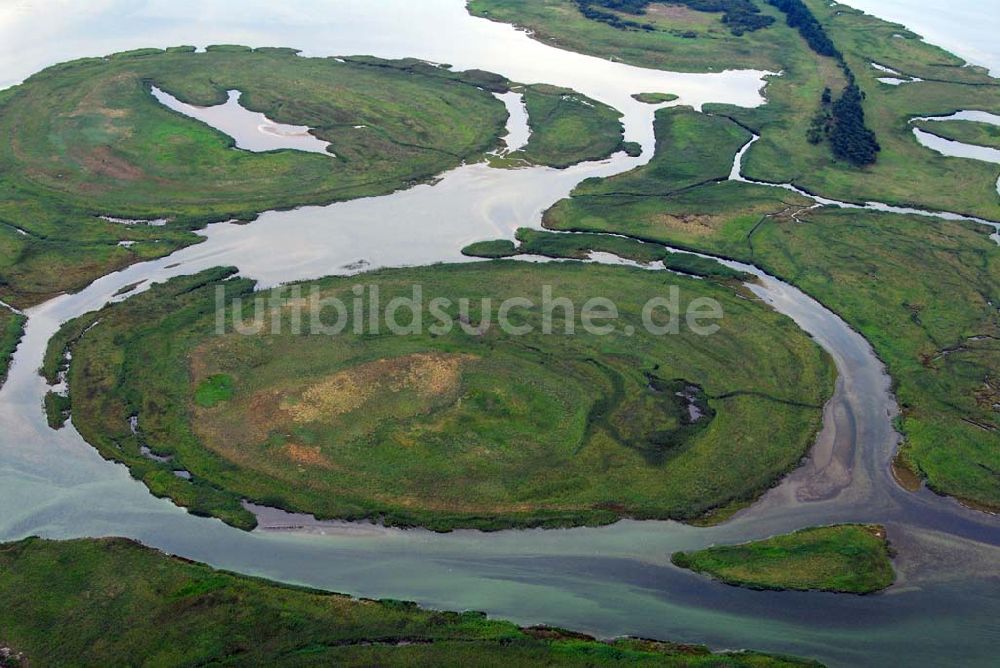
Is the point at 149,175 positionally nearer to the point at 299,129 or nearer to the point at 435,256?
the point at 299,129

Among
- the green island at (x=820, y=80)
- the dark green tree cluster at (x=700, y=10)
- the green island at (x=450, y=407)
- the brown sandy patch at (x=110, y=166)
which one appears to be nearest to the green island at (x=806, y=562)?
the green island at (x=450, y=407)

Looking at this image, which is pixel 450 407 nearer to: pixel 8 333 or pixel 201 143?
pixel 8 333

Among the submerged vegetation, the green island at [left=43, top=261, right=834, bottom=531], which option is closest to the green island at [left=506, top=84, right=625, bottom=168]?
the submerged vegetation

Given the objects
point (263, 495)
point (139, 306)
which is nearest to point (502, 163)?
point (139, 306)

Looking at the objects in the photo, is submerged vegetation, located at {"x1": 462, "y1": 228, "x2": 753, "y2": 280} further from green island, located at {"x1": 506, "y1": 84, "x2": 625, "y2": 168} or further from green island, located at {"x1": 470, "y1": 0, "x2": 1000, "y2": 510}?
green island, located at {"x1": 506, "y1": 84, "x2": 625, "y2": 168}

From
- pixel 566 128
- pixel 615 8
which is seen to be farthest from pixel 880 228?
pixel 615 8

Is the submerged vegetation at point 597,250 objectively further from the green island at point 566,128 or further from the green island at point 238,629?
the green island at point 238,629
